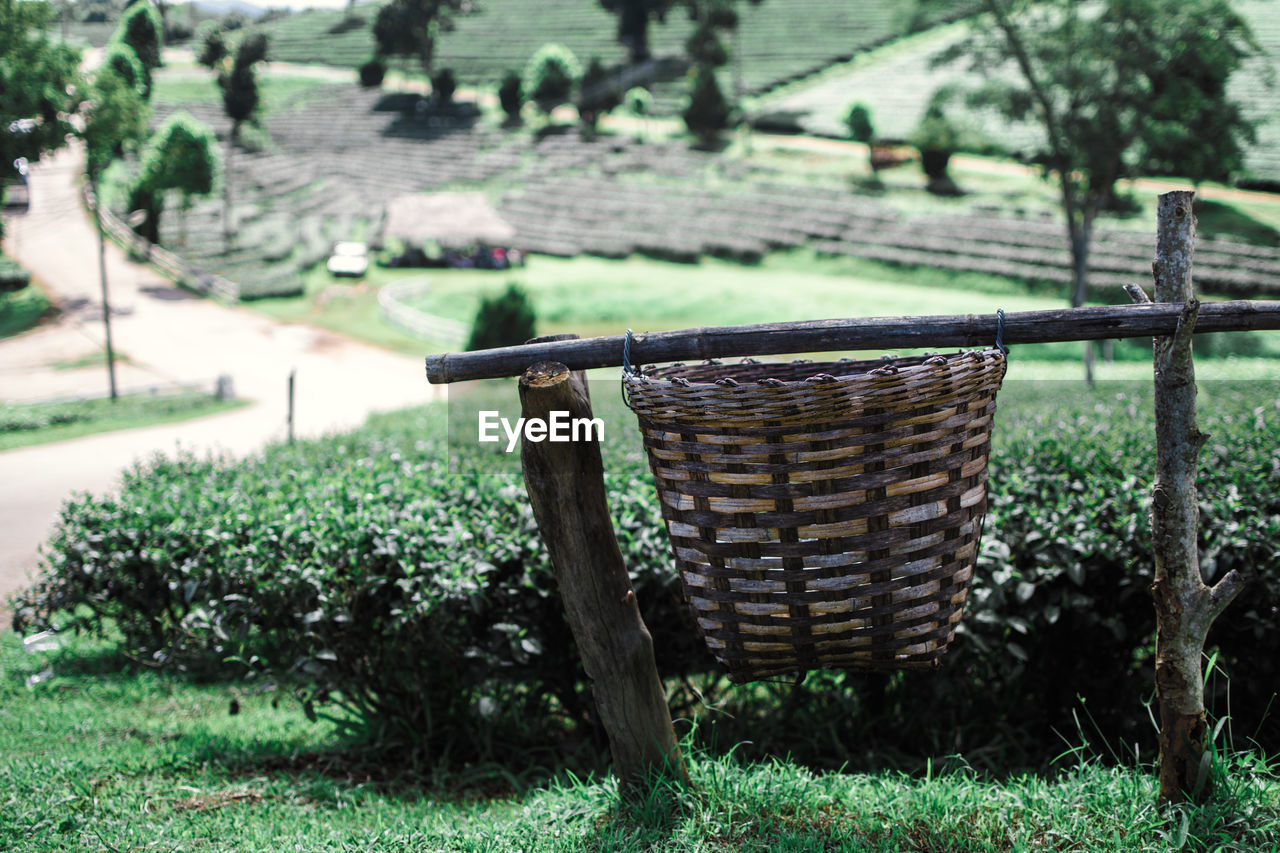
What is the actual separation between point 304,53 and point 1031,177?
5432 cm

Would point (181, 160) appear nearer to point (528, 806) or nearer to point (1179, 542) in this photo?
point (528, 806)

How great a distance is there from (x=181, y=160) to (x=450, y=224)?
7.74 m

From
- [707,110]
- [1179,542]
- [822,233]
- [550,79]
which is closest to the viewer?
[1179,542]

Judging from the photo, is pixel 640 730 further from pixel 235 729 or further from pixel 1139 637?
pixel 235 729

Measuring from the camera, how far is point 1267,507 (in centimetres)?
295

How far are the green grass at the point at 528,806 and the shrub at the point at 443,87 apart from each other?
168 feet

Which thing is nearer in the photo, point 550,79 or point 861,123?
point 861,123

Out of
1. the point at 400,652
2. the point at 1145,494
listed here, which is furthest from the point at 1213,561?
the point at 400,652

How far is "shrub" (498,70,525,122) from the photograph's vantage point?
151 feet

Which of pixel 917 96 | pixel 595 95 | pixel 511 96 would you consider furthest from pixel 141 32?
pixel 917 96

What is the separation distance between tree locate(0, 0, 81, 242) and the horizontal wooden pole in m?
19.8

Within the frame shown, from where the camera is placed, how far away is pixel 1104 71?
15.5 meters

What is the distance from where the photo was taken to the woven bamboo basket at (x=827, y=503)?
1854mm

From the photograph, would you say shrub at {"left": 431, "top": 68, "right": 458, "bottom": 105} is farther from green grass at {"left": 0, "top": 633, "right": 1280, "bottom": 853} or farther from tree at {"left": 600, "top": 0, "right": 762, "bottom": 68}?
green grass at {"left": 0, "top": 633, "right": 1280, "bottom": 853}
